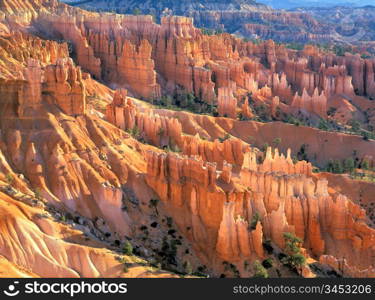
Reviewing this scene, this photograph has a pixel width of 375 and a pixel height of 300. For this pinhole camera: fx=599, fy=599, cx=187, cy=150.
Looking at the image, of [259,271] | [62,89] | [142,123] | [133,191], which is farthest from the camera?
[142,123]

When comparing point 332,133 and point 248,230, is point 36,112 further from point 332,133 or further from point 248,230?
point 332,133

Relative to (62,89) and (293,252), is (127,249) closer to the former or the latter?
(293,252)

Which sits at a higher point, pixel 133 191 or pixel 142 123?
pixel 142 123

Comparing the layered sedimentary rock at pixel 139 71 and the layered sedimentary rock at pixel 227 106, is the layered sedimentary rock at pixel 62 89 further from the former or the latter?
the layered sedimentary rock at pixel 227 106

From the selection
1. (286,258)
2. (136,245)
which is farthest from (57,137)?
(286,258)

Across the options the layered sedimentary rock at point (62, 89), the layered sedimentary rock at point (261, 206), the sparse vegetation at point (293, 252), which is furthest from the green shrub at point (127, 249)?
the layered sedimentary rock at point (62, 89)

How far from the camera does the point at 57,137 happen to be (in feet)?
171

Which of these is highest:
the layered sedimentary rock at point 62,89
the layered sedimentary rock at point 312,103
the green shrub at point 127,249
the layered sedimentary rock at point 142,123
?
the layered sedimentary rock at point 62,89

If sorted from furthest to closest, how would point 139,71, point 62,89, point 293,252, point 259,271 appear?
point 139,71 < point 62,89 < point 293,252 < point 259,271

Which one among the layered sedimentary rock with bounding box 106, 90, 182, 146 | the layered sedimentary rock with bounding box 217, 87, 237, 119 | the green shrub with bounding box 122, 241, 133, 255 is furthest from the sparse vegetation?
the layered sedimentary rock with bounding box 217, 87, 237, 119

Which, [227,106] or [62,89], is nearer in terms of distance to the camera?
[62,89]

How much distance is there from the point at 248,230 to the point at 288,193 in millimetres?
6372

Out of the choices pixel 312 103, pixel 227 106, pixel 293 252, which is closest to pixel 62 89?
pixel 293 252

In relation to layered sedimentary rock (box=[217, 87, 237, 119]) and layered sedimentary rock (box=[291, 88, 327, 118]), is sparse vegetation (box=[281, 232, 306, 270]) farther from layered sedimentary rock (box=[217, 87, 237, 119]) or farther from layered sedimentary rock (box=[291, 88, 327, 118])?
layered sedimentary rock (box=[291, 88, 327, 118])
